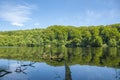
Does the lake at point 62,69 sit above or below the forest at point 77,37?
below

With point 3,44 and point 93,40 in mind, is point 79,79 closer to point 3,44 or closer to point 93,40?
point 93,40

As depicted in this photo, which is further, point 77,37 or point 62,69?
point 77,37

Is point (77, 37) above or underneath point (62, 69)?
above

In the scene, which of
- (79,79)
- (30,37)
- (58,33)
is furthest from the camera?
(30,37)

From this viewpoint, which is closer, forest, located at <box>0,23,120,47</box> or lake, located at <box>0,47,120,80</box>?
lake, located at <box>0,47,120,80</box>

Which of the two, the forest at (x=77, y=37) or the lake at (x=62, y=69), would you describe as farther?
the forest at (x=77, y=37)

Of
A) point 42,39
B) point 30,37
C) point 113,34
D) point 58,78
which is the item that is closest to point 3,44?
point 30,37

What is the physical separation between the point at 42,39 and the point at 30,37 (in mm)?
17055

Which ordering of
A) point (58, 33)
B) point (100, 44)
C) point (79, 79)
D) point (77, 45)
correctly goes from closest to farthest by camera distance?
1. point (79, 79)
2. point (100, 44)
3. point (77, 45)
4. point (58, 33)

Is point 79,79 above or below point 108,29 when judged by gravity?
below

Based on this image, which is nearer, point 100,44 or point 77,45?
point 100,44

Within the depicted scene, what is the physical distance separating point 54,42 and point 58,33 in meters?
9.86

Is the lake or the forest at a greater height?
the forest

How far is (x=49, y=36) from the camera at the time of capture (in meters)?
169
